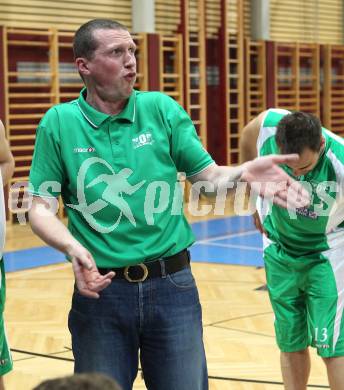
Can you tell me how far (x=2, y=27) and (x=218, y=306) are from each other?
5498 mm

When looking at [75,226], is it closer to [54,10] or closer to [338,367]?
[338,367]

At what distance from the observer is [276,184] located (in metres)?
2.83

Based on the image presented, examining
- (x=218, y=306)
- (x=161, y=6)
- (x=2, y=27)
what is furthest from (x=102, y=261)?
(x=161, y=6)

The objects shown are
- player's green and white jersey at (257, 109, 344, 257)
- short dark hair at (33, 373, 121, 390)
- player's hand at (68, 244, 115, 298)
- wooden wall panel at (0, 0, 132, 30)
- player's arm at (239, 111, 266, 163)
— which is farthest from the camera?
wooden wall panel at (0, 0, 132, 30)

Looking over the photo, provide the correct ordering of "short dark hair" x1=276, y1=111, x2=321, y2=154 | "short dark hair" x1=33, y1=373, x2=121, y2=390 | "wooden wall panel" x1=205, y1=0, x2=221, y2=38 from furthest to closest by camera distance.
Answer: "wooden wall panel" x1=205, y1=0, x2=221, y2=38 → "short dark hair" x1=276, y1=111, x2=321, y2=154 → "short dark hair" x1=33, y1=373, x2=121, y2=390

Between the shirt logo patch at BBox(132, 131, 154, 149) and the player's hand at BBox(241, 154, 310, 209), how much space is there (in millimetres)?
378

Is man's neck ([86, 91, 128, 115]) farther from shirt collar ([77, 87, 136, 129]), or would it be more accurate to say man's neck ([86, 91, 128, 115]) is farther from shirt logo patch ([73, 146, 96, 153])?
shirt logo patch ([73, 146, 96, 153])

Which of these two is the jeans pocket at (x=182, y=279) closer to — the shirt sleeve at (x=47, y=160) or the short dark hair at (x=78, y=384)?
the shirt sleeve at (x=47, y=160)

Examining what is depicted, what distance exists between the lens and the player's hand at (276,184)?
280 centimetres

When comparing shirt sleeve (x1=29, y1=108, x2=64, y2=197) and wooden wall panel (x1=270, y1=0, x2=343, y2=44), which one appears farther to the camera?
wooden wall panel (x1=270, y1=0, x2=343, y2=44)

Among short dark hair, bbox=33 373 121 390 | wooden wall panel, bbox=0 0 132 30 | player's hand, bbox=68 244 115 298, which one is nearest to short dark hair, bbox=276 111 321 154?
player's hand, bbox=68 244 115 298

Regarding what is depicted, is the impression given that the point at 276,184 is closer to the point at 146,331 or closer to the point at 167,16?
the point at 146,331

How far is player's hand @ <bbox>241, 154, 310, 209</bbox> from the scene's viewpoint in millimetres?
2805

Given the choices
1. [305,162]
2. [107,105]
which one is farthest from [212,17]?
[107,105]
